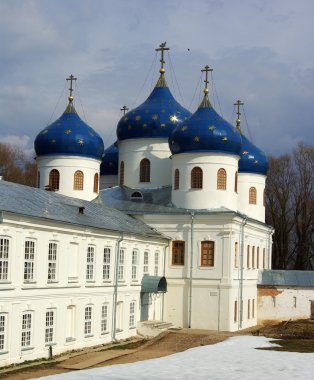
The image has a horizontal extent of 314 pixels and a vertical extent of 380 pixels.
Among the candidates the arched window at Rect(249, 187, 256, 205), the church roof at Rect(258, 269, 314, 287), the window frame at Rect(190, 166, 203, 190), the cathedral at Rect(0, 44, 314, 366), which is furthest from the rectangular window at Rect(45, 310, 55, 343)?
the arched window at Rect(249, 187, 256, 205)

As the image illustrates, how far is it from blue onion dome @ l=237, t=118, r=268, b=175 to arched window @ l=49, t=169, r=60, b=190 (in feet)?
36.9

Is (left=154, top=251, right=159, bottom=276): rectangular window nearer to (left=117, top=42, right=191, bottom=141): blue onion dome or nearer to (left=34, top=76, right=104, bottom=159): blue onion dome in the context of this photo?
(left=34, top=76, right=104, bottom=159): blue onion dome

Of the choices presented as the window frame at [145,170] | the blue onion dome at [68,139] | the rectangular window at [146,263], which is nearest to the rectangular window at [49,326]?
the rectangular window at [146,263]

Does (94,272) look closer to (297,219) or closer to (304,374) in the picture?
(304,374)

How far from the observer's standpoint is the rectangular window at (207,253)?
32594 mm

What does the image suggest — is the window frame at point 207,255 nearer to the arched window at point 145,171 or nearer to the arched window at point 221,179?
the arched window at point 221,179

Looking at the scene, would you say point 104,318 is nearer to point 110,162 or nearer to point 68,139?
point 68,139

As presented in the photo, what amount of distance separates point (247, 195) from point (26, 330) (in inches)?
855

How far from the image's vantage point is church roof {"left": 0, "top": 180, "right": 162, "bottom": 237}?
22.9 meters

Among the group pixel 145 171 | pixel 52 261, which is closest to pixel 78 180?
pixel 145 171

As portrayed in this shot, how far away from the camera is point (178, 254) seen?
3325cm

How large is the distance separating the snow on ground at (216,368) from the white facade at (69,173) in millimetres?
15070

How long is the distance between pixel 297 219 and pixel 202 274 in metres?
24.7

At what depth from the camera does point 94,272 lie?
26609 mm
